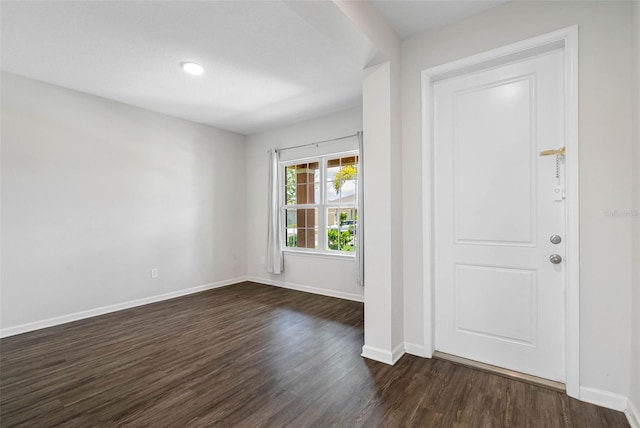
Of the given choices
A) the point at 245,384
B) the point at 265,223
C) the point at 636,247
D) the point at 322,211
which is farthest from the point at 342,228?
the point at 636,247

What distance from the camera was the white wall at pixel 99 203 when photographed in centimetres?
300

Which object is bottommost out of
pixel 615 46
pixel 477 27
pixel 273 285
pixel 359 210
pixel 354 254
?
pixel 273 285

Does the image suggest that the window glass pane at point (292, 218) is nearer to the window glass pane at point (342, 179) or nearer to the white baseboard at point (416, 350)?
the window glass pane at point (342, 179)

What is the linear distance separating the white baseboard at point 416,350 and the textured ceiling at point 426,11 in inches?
100

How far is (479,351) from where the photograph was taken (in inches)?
87.0

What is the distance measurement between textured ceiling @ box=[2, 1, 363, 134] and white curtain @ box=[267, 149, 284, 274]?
109 cm

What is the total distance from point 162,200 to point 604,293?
4710 millimetres

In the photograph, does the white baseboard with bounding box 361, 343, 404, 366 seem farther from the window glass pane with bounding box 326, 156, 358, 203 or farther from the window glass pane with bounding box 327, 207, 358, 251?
the window glass pane with bounding box 326, 156, 358, 203

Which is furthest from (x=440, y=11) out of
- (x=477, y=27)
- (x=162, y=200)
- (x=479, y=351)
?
(x=162, y=200)

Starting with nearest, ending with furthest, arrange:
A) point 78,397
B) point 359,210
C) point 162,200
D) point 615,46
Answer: point 615,46
point 78,397
point 359,210
point 162,200

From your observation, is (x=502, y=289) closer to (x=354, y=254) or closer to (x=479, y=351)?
(x=479, y=351)

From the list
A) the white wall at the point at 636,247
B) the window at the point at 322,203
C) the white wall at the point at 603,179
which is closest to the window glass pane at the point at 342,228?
the window at the point at 322,203

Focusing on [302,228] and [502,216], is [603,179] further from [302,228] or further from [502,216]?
[302,228]

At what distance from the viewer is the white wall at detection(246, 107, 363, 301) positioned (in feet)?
13.6
